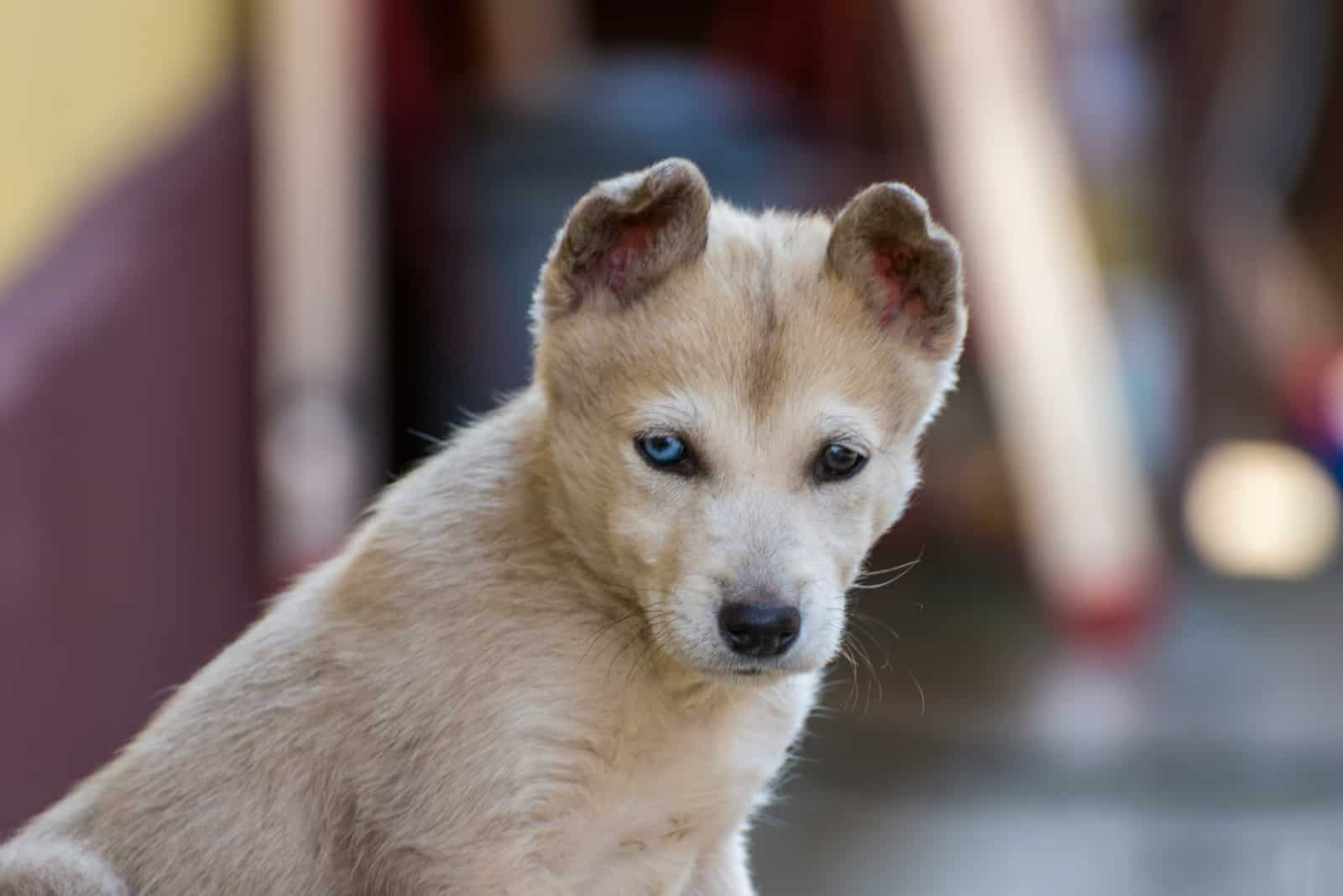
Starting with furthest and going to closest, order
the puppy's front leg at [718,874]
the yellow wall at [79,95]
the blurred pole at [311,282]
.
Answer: the blurred pole at [311,282] < the yellow wall at [79,95] < the puppy's front leg at [718,874]

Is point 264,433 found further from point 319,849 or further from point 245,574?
point 319,849

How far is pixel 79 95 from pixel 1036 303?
3.50 metres

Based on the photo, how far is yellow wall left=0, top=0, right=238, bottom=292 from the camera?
4395 mm

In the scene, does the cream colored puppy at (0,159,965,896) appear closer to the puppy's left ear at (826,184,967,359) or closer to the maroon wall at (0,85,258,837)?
the puppy's left ear at (826,184,967,359)

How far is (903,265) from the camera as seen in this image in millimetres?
→ 2305

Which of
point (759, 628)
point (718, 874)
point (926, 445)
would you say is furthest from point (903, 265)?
point (926, 445)

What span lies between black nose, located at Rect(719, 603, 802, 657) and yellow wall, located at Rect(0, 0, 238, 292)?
9.03ft

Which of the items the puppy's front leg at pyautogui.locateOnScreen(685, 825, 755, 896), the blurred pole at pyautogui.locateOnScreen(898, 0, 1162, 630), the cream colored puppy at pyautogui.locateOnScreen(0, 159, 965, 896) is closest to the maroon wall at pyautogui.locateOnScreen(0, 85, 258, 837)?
the cream colored puppy at pyautogui.locateOnScreen(0, 159, 965, 896)

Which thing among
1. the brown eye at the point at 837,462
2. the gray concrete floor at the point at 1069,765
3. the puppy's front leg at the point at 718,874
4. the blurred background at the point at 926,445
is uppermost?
the brown eye at the point at 837,462

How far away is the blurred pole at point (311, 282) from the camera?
5918 mm

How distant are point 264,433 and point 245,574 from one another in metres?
0.55

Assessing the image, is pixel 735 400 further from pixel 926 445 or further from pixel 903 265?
pixel 926 445

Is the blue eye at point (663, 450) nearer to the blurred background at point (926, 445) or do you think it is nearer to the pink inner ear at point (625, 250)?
the pink inner ear at point (625, 250)

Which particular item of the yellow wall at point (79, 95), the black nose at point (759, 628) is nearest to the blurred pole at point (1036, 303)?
the yellow wall at point (79, 95)
